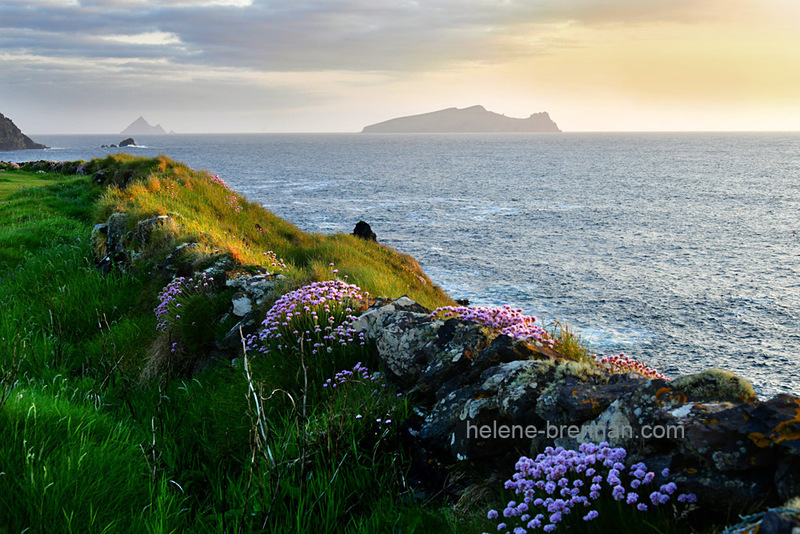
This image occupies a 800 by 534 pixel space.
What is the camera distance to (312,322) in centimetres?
591

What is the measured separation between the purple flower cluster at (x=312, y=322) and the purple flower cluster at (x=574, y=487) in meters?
3.03

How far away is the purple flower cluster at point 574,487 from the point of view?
2.48 m

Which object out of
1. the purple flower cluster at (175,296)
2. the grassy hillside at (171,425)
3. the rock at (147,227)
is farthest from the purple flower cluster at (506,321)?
the rock at (147,227)

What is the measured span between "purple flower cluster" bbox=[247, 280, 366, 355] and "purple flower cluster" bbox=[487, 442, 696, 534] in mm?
3030

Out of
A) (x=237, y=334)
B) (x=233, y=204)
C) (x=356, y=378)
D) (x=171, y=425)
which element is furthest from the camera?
(x=233, y=204)

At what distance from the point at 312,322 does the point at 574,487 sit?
12.1 ft

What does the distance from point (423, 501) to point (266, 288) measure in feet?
14.5

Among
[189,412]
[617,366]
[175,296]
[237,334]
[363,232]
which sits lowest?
[363,232]

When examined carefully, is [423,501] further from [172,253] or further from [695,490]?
[172,253]

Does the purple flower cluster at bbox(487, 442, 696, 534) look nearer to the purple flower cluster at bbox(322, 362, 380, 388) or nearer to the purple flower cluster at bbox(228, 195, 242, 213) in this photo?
the purple flower cluster at bbox(322, 362, 380, 388)

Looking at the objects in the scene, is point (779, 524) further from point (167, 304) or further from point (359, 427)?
point (167, 304)

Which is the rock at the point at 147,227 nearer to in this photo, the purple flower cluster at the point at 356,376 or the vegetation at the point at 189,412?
the vegetation at the point at 189,412

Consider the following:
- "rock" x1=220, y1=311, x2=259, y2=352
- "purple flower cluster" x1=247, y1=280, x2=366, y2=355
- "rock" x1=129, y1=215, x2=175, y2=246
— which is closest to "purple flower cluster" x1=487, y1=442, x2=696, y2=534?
"purple flower cluster" x1=247, y1=280, x2=366, y2=355

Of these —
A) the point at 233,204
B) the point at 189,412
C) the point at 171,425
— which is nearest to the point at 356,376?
the point at 189,412
